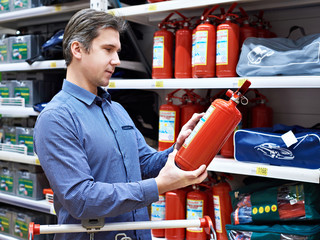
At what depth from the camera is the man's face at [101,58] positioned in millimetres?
1512

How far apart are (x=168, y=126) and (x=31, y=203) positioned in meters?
1.45

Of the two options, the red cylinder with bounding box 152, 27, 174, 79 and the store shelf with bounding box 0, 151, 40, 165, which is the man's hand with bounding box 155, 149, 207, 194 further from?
the store shelf with bounding box 0, 151, 40, 165

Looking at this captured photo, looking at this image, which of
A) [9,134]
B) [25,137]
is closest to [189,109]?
[25,137]

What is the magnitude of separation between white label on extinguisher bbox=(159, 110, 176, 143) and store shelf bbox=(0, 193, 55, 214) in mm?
1119

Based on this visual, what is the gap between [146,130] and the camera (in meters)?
2.81

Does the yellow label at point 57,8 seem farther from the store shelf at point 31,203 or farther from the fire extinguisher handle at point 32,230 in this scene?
the fire extinguisher handle at point 32,230

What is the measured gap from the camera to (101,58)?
1.51m

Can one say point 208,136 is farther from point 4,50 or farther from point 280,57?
point 4,50

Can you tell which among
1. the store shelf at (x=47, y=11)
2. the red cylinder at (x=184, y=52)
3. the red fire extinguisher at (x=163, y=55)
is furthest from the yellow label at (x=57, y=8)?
the red cylinder at (x=184, y=52)

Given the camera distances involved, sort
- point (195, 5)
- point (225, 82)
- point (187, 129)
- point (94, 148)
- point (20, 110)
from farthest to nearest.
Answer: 1. point (20, 110)
2. point (195, 5)
3. point (225, 82)
4. point (187, 129)
5. point (94, 148)

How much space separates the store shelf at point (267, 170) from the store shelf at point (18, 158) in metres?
1.53

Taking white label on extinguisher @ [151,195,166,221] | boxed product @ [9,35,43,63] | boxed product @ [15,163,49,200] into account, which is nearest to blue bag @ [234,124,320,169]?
white label on extinguisher @ [151,195,166,221]

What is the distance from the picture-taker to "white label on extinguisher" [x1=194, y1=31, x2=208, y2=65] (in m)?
2.13

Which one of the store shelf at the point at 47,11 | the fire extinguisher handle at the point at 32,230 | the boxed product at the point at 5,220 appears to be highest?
the store shelf at the point at 47,11
